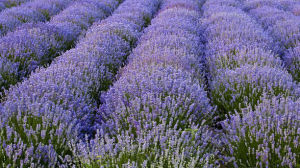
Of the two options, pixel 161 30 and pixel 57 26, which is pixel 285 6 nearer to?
pixel 161 30

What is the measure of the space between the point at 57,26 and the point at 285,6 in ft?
20.4

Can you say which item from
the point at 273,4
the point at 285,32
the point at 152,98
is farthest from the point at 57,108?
the point at 273,4

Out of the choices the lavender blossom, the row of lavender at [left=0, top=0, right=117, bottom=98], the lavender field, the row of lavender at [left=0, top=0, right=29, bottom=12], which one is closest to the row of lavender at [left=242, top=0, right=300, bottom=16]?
the lavender field

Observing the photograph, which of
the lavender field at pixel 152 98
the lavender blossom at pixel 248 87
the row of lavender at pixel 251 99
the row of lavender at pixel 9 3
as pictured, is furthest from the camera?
the row of lavender at pixel 9 3

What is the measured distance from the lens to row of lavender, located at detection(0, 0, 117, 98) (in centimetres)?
388

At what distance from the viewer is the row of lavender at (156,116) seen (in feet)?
→ 6.37

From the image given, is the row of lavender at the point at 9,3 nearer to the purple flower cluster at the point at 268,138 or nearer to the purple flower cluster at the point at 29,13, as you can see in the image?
the purple flower cluster at the point at 29,13

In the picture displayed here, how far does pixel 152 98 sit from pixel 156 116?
0.19m

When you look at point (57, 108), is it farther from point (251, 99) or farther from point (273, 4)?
point (273, 4)

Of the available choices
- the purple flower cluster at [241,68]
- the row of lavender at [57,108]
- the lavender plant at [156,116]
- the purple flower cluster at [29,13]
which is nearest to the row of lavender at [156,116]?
the lavender plant at [156,116]

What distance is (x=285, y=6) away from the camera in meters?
8.48

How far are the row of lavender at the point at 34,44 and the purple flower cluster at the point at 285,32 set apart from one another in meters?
3.35

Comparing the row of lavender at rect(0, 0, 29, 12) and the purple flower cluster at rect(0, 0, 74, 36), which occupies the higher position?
the purple flower cluster at rect(0, 0, 74, 36)

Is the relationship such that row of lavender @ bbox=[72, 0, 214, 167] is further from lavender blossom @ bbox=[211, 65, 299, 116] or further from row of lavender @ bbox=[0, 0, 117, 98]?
row of lavender @ bbox=[0, 0, 117, 98]
